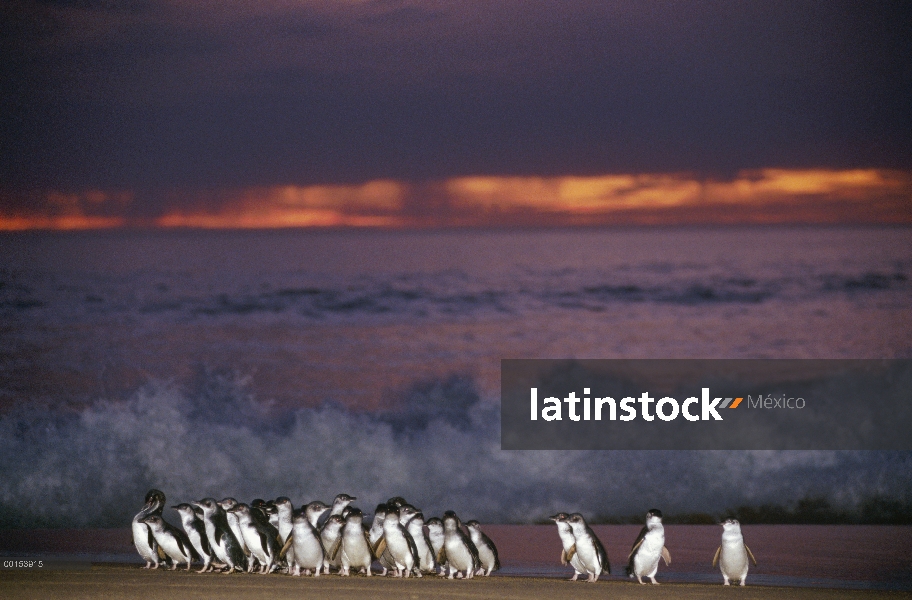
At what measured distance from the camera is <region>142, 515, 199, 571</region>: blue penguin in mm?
7246

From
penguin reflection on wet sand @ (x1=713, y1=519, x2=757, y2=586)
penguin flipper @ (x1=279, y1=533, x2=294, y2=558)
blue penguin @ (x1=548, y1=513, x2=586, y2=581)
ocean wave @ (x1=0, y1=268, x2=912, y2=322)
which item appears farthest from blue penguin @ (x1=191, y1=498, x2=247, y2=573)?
ocean wave @ (x1=0, y1=268, x2=912, y2=322)

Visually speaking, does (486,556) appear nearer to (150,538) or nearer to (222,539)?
(222,539)

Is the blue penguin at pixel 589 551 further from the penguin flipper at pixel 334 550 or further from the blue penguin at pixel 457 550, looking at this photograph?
the penguin flipper at pixel 334 550

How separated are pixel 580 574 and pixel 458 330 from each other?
24.5ft

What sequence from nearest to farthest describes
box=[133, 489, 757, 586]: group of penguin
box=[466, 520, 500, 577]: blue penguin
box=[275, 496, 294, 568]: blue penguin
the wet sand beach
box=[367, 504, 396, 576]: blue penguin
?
the wet sand beach, box=[133, 489, 757, 586]: group of penguin, box=[367, 504, 396, 576]: blue penguin, box=[466, 520, 500, 577]: blue penguin, box=[275, 496, 294, 568]: blue penguin

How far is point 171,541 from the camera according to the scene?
7234 millimetres

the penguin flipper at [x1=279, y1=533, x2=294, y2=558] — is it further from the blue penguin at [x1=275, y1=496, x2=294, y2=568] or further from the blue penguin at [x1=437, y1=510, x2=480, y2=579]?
the blue penguin at [x1=437, y1=510, x2=480, y2=579]

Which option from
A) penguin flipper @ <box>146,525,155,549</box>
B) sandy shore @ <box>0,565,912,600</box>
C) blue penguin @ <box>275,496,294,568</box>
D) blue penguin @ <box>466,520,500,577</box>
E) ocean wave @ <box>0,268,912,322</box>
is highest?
ocean wave @ <box>0,268,912,322</box>

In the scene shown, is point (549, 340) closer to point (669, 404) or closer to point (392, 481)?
point (669, 404)

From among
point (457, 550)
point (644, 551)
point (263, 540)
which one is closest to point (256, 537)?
point (263, 540)

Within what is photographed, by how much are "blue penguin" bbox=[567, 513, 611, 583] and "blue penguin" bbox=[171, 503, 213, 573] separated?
7.31 feet

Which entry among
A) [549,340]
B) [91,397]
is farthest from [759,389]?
[91,397]

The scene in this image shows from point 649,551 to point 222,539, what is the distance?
255 cm

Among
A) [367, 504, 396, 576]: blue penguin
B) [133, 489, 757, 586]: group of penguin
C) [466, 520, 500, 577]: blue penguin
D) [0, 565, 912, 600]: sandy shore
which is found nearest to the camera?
[0, 565, 912, 600]: sandy shore
